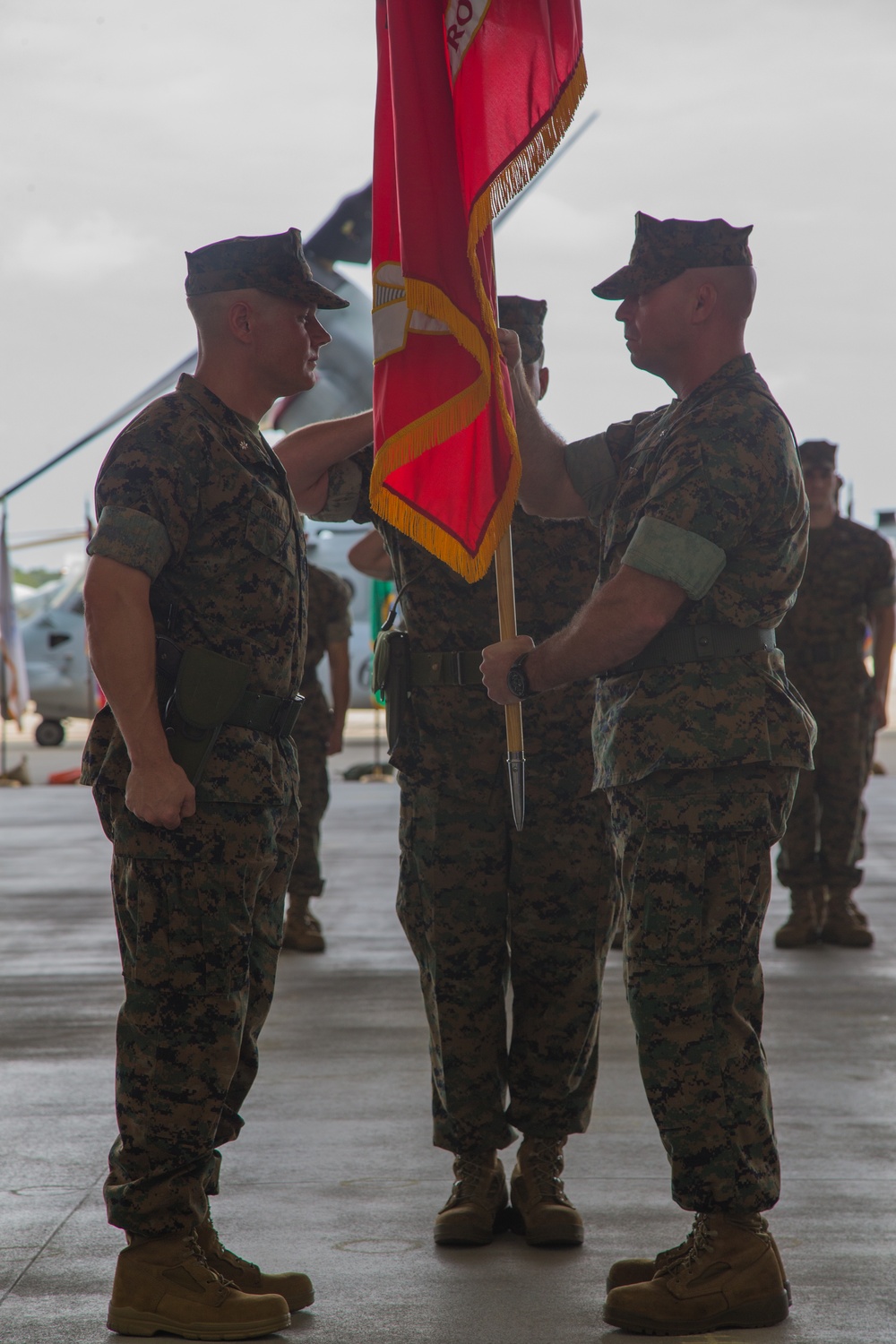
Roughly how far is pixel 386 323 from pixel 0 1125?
7.50 ft

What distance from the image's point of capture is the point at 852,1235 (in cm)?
302

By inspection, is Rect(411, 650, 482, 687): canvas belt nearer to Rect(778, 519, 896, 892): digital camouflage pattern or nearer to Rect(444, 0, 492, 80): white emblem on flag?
Rect(444, 0, 492, 80): white emblem on flag

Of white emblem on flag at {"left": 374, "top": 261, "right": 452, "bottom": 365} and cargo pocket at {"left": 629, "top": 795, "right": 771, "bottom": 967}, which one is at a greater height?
white emblem on flag at {"left": 374, "top": 261, "right": 452, "bottom": 365}

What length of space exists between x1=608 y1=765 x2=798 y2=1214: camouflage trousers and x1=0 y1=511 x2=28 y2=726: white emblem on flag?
47.2 ft

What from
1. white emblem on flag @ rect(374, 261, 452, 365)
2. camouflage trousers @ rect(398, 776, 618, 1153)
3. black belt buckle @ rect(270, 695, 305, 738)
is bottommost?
camouflage trousers @ rect(398, 776, 618, 1153)

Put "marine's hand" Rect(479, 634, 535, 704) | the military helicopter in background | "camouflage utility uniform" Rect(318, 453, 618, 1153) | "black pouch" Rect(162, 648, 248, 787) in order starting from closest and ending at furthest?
"black pouch" Rect(162, 648, 248, 787) < "marine's hand" Rect(479, 634, 535, 704) < "camouflage utility uniform" Rect(318, 453, 618, 1153) < the military helicopter in background

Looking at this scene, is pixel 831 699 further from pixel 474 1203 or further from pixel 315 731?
pixel 474 1203

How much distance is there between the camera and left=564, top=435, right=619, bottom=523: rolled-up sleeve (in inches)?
120

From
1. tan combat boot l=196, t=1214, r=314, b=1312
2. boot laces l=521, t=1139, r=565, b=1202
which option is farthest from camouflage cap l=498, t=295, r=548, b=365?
tan combat boot l=196, t=1214, r=314, b=1312

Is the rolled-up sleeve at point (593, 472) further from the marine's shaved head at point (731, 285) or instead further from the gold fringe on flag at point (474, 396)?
the marine's shaved head at point (731, 285)

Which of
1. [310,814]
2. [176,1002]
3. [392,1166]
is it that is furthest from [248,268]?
[310,814]

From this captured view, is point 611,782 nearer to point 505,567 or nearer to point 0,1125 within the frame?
point 505,567

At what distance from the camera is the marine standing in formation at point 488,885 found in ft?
10.5

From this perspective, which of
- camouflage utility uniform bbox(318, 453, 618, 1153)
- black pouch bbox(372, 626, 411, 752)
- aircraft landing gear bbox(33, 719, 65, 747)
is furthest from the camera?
aircraft landing gear bbox(33, 719, 65, 747)
